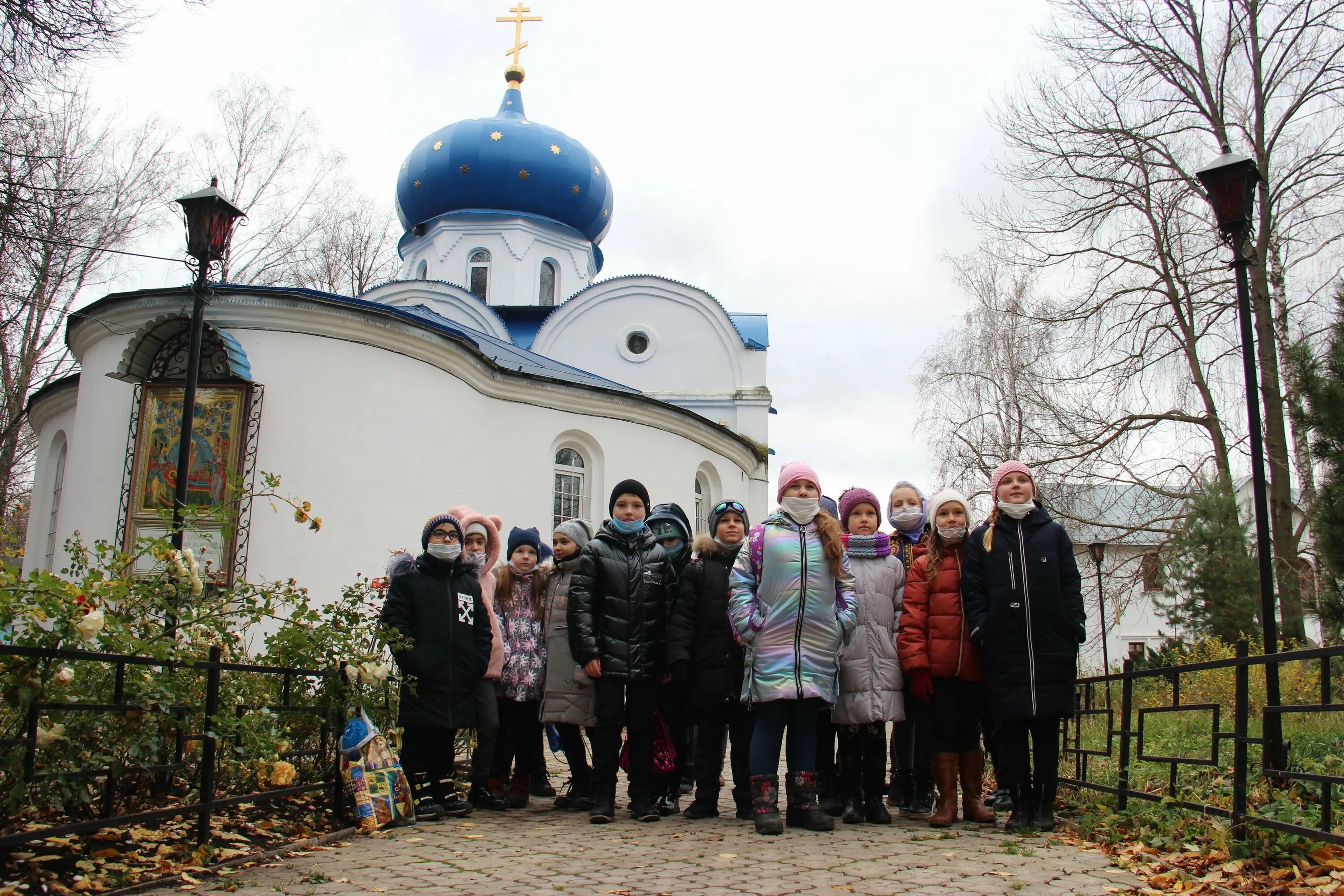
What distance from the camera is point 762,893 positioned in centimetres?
395

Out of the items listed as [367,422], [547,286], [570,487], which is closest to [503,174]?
[547,286]

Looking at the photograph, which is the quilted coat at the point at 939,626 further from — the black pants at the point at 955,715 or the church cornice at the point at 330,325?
the church cornice at the point at 330,325

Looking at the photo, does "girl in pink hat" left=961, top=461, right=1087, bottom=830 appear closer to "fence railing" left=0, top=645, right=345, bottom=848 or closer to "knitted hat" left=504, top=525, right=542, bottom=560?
"knitted hat" left=504, top=525, right=542, bottom=560

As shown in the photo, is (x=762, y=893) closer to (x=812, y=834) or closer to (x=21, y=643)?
(x=812, y=834)

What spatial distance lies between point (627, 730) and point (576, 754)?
644 mm

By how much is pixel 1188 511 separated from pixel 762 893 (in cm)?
1565

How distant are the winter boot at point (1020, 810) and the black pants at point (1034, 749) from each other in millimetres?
22

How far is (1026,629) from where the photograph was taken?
5406 mm

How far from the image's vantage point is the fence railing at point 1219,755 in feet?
13.4

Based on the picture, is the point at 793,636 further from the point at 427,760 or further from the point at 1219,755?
the point at 1219,755

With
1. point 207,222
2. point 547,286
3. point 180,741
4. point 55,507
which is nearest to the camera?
point 180,741

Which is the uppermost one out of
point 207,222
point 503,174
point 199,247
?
point 503,174

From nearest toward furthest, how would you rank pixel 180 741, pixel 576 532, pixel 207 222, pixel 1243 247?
pixel 180 741, pixel 576 532, pixel 1243 247, pixel 207 222

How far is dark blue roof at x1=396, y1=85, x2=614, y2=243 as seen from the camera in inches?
999
